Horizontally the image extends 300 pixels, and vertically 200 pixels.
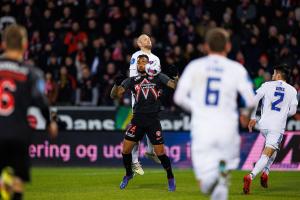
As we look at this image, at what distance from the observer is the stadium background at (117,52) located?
2114cm

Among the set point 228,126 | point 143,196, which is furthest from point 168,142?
point 228,126

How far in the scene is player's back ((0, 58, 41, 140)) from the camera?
838 centimetres

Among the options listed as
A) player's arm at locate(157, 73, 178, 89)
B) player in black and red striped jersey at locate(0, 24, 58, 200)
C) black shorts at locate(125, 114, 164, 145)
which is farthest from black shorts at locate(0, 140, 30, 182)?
black shorts at locate(125, 114, 164, 145)

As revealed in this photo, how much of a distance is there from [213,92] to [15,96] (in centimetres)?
208

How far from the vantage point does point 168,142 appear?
2111 cm

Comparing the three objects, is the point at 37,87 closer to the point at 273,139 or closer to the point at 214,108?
the point at 214,108

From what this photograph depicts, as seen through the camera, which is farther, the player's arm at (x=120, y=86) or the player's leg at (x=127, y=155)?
the player's leg at (x=127, y=155)

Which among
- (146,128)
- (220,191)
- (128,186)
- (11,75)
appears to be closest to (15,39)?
(11,75)

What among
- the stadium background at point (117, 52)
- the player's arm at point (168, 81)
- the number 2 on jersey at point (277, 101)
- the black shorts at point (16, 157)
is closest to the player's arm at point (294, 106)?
the number 2 on jersey at point (277, 101)

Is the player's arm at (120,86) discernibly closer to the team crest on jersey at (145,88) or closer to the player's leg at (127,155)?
the team crest on jersey at (145,88)

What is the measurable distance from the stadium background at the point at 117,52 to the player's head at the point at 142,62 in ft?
21.1

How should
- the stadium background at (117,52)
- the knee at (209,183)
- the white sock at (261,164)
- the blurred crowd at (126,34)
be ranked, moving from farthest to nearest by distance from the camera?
the blurred crowd at (126,34) → the stadium background at (117,52) → the white sock at (261,164) → the knee at (209,183)

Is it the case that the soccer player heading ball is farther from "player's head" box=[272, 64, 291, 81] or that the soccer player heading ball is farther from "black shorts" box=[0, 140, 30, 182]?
"black shorts" box=[0, 140, 30, 182]

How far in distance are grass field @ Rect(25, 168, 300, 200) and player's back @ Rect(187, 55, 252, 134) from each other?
4826mm
